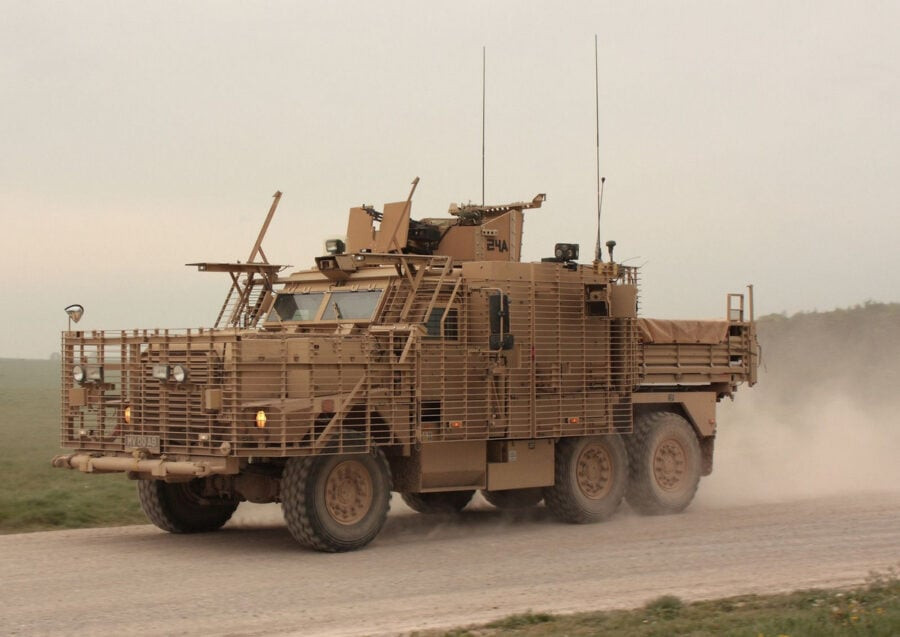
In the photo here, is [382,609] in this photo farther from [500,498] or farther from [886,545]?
[500,498]

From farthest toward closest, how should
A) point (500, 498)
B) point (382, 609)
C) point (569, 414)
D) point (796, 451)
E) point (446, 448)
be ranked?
point (796, 451) → point (500, 498) → point (569, 414) → point (446, 448) → point (382, 609)

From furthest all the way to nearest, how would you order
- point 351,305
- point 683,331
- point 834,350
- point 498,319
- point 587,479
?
point 834,350
point 683,331
point 587,479
point 351,305
point 498,319

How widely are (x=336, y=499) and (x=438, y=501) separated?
461 cm

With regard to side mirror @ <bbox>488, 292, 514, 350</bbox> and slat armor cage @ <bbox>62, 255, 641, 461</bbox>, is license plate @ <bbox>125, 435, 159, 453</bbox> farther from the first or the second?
side mirror @ <bbox>488, 292, 514, 350</bbox>

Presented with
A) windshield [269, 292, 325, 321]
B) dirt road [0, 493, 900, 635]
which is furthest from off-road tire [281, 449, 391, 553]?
windshield [269, 292, 325, 321]

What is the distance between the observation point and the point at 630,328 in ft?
61.1

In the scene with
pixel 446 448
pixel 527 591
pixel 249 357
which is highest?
pixel 249 357

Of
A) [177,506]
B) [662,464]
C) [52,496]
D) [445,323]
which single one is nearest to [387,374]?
[445,323]

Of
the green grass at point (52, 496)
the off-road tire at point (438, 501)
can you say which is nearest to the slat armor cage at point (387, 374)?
the green grass at point (52, 496)

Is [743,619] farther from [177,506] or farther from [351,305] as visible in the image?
[177,506]

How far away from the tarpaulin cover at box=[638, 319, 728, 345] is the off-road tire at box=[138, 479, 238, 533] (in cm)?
615

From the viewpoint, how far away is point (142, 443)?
1523 cm

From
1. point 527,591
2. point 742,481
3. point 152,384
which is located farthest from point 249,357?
point 742,481

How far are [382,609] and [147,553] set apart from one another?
4226 mm
